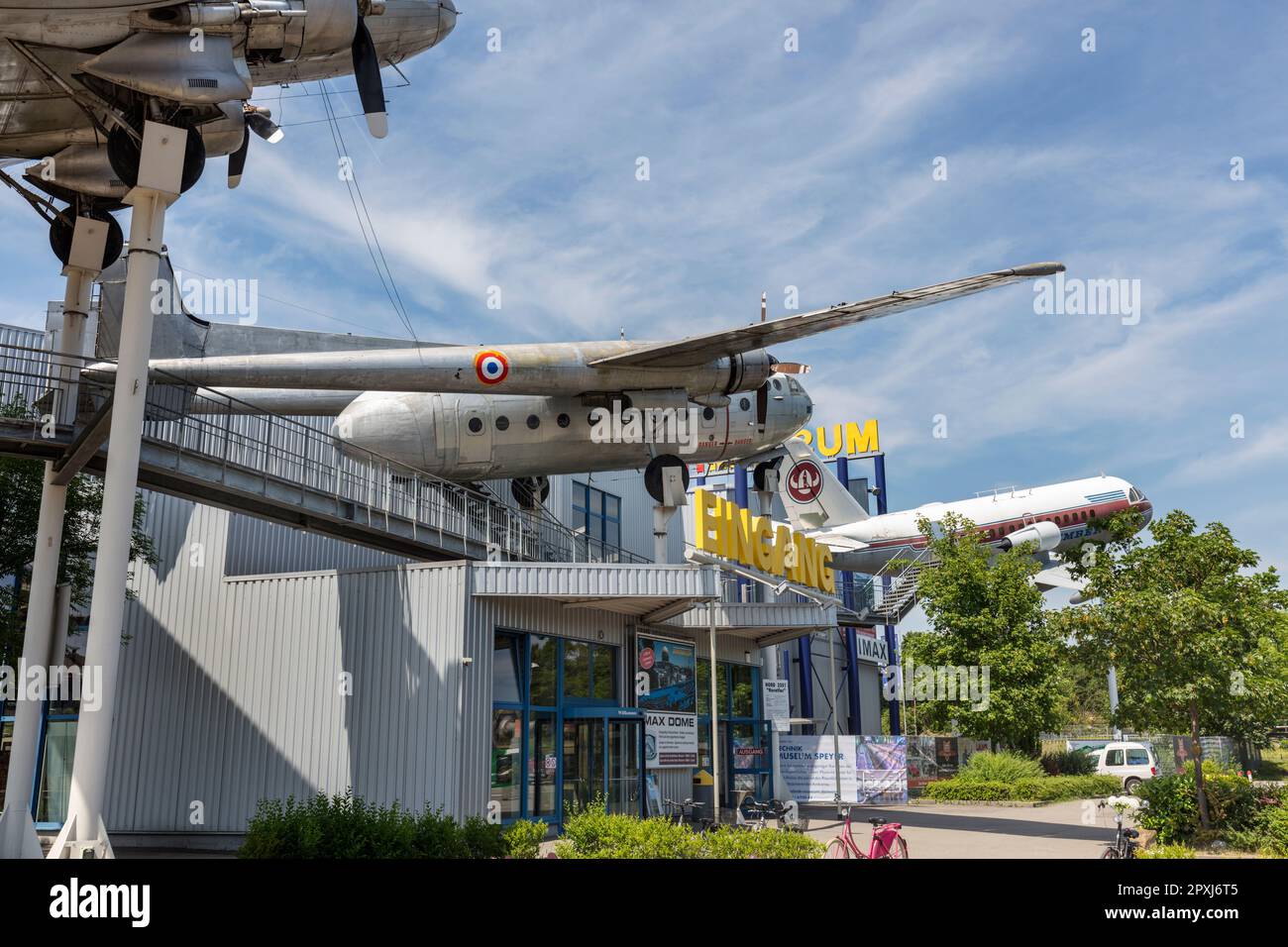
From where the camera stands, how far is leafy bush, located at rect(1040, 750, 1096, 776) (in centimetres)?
4281

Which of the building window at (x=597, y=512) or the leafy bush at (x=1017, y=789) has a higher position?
the building window at (x=597, y=512)

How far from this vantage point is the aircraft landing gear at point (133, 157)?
16.3 meters

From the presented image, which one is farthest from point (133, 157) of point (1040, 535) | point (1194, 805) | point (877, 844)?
point (1040, 535)

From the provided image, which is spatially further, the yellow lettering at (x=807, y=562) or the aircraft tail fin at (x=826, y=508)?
the aircraft tail fin at (x=826, y=508)

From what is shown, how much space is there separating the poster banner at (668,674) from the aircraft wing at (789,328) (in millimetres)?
7382

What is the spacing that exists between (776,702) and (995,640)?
35.1 ft

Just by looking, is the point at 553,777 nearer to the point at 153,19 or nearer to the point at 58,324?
the point at 153,19

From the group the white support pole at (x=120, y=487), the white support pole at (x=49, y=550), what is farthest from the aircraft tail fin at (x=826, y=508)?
the white support pole at (x=120, y=487)

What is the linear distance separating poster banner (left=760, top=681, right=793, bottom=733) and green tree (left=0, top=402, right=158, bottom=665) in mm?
18913

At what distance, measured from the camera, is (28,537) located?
22297 mm

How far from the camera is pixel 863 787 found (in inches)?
1276

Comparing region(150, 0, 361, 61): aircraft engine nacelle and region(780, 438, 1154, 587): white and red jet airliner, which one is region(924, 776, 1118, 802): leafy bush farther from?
region(150, 0, 361, 61): aircraft engine nacelle

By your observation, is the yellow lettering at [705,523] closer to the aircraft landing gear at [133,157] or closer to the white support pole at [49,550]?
the aircraft landing gear at [133,157]

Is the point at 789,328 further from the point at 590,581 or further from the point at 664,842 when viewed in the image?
the point at 664,842
